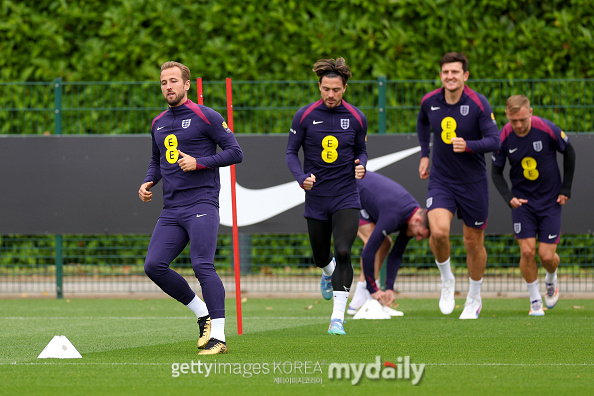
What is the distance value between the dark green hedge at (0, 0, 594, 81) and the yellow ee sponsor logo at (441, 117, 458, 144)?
456 centimetres

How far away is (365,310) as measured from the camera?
1026 centimetres

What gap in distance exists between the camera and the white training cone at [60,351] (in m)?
7.05

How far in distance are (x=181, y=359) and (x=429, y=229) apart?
168 inches

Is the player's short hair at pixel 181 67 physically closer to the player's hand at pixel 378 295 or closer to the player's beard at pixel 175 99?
the player's beard at pixel 175 99

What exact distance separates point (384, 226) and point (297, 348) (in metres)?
3.01

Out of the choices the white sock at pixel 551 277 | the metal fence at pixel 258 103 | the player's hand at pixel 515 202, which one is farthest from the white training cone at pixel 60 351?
the metal fence at pixel 258 103

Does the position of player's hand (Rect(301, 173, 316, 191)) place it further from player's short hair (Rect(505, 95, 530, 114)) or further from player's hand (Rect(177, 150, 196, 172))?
player's short hair (Rect(505, 95, 530, 114))

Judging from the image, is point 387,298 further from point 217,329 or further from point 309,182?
point 217,329

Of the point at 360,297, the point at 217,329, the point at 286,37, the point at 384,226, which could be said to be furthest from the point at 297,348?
the point at 286,37

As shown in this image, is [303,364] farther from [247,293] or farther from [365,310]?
[247,293]

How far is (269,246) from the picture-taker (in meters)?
13.2

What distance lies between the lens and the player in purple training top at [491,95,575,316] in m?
10.5

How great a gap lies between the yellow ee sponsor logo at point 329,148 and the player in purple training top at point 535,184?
236 centimetres

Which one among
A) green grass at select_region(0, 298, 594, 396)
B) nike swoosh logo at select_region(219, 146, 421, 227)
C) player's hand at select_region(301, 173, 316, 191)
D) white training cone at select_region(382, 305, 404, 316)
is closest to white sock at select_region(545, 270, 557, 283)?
green grass at select_region(0, 298, 594, 396)
